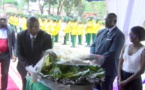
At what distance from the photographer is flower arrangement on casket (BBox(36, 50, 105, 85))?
1583mm

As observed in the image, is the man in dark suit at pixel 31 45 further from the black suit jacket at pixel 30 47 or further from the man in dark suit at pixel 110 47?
the man in dark suit at pixel 110 47

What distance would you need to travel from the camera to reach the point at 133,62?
2.43m

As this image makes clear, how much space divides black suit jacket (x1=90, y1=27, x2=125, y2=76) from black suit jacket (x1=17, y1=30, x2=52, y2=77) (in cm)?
67

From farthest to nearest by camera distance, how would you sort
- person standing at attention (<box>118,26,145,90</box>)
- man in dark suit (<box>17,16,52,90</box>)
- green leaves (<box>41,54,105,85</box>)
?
man in dark suit (<box>17,16,52,90</box>), person standing at attention (<box>118,26,145,90</box>), green leaves (<box>41,54,105,85</box>)

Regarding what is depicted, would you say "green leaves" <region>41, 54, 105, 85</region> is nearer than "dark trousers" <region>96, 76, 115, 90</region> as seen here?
Yes

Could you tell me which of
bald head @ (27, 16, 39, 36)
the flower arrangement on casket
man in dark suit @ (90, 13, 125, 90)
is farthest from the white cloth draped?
the flower arrangement on casket

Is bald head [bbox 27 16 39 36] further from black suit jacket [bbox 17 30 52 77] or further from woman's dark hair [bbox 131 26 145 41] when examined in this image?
woman's dark hair [bbox 131 26 145 41]

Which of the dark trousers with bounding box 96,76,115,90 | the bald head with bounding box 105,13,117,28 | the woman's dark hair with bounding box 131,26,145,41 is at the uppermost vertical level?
the bald head with bounding box 105,13,117,28

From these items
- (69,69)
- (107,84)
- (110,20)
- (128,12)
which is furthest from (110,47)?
(69,69)

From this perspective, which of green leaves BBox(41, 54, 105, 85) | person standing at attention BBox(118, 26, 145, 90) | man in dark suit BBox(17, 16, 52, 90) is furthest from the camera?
man in dark suit BBox(17, 16, 52, 90)

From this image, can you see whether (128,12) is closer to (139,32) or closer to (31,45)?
(139,32)

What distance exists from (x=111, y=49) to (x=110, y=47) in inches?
1.7

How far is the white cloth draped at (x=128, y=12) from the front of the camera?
3369 mm

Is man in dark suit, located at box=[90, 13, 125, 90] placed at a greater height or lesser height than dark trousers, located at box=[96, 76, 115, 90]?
greater
